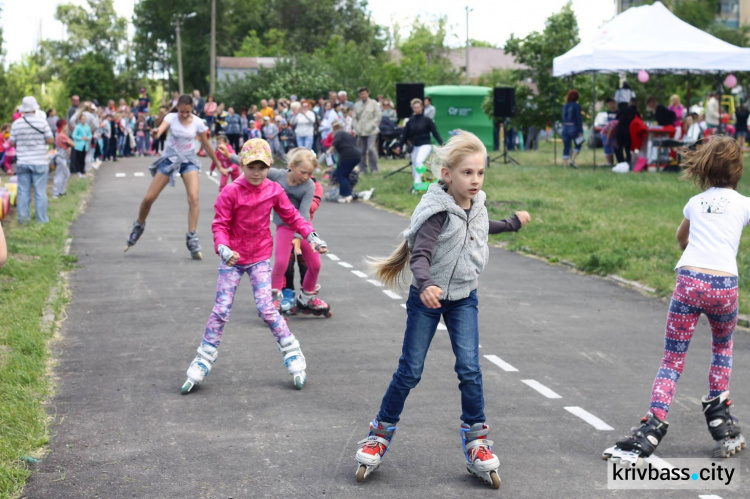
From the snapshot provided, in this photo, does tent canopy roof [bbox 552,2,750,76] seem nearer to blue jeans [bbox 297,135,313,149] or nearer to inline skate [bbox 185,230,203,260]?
blue jeans [bbox 297,135,313,149]

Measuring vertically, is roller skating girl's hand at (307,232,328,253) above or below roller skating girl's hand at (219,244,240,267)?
above

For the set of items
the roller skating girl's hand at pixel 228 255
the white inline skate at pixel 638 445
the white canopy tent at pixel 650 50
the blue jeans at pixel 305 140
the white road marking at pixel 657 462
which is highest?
the white canopy tent at pixel 650 50

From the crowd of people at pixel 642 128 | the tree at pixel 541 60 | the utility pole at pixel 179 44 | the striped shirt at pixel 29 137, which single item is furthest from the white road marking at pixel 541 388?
the utility pole at pixel 179 44

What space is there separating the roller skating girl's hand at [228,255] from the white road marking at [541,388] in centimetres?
221

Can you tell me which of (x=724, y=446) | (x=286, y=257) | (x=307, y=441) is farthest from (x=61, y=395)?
(x=724, y=446)

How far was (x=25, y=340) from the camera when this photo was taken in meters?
8.32

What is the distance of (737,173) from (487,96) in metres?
32.7

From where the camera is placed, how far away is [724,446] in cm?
597

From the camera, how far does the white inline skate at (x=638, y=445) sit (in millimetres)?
5723

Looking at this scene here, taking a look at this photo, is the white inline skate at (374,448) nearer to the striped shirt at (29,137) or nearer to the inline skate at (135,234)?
the inline skate at (135,234)

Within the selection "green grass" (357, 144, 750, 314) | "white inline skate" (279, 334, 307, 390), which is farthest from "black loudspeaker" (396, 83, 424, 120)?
"white inline skate" (279, 334, 307, 390)

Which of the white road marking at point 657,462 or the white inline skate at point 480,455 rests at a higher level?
the white inline skate at point 480,455

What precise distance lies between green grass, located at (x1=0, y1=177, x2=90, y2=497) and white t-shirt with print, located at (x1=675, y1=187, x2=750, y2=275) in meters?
3.64

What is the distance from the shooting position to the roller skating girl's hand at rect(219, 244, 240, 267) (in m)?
7.02
